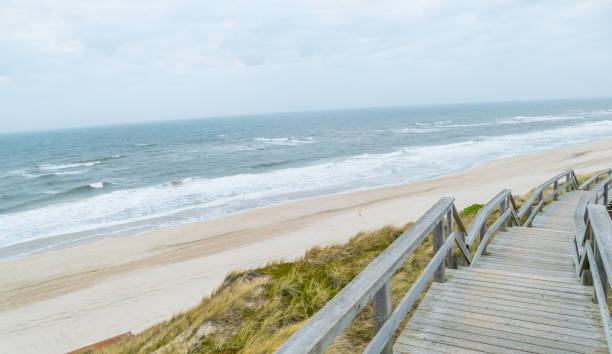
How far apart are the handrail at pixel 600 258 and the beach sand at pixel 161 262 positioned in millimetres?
9186

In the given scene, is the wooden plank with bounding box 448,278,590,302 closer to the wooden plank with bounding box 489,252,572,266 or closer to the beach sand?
the wooden plank with bounding box 489,252,572,266

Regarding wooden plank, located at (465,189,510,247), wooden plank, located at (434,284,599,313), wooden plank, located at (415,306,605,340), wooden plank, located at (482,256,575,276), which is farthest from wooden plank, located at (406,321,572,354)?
wooden plank, located at (482,256,575,276)

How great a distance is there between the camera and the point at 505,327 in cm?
331

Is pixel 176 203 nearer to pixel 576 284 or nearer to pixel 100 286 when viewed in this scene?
pixel 100 286

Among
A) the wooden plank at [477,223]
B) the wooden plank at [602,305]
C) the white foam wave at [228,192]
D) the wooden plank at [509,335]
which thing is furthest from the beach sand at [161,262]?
the wooden plank at [602,305]

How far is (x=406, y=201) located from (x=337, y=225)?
5428mm

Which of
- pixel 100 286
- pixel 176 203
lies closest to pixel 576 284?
pixel 100 286

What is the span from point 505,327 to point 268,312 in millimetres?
3075

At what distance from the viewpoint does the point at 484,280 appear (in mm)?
4328

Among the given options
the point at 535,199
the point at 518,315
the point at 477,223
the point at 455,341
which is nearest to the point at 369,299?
the point at 455,341

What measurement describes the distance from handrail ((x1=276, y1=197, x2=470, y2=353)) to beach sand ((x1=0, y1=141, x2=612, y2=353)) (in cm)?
857

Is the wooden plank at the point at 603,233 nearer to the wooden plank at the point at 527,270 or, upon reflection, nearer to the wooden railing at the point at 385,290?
the wooden railing at the point at 385,290

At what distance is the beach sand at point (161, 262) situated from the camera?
419 inches

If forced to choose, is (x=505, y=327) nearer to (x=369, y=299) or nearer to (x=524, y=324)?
(x=524, y=324)
